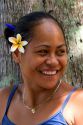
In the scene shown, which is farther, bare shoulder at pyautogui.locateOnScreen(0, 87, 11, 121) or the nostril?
bare shoulder at pyautogui.locateOnScreen(0, 87, 11, 121)

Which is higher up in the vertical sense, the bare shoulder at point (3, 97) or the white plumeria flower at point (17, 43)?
the white plumeria flower at point (17, 43)

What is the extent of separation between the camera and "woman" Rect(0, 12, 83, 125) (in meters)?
3.13

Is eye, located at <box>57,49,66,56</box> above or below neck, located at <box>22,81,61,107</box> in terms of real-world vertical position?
above

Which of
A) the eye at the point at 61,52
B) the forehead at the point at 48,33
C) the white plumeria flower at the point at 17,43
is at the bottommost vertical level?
the eye at the point at 61,52

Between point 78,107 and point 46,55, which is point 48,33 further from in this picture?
point 78,107

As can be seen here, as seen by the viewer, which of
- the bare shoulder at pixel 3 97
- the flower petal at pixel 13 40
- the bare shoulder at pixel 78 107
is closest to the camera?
the bare shoulder at pixel 78 107

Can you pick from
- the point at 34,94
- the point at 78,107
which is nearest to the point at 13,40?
the point at 34,94

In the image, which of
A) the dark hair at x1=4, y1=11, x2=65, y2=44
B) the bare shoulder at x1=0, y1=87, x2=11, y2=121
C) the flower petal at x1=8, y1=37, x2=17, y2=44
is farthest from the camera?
the bare shoulder at x1=0, y1=87, x2=11, y2=121

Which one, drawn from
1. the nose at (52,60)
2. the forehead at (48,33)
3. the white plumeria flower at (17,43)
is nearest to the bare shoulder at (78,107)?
the nose at (52,60)

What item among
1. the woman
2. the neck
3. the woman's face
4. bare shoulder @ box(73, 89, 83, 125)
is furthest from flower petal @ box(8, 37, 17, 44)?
bare shoulder @ box(73, 89, 83, 125)

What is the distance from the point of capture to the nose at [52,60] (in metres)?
3.11

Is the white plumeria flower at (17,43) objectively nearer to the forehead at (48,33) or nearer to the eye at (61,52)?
the forehead at (48,33)

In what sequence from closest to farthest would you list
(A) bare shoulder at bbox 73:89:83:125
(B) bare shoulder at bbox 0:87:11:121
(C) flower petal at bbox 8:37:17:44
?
(A) bare shoulder at bbox 73:89:83:125
(C) flower petal at bbox 8:37:17:44
(B) bare shoulder at bbox 0:87:11:121

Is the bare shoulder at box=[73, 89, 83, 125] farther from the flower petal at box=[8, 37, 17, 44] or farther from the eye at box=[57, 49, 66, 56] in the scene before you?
the flower petal at box=[8, 37, 17, 44]
